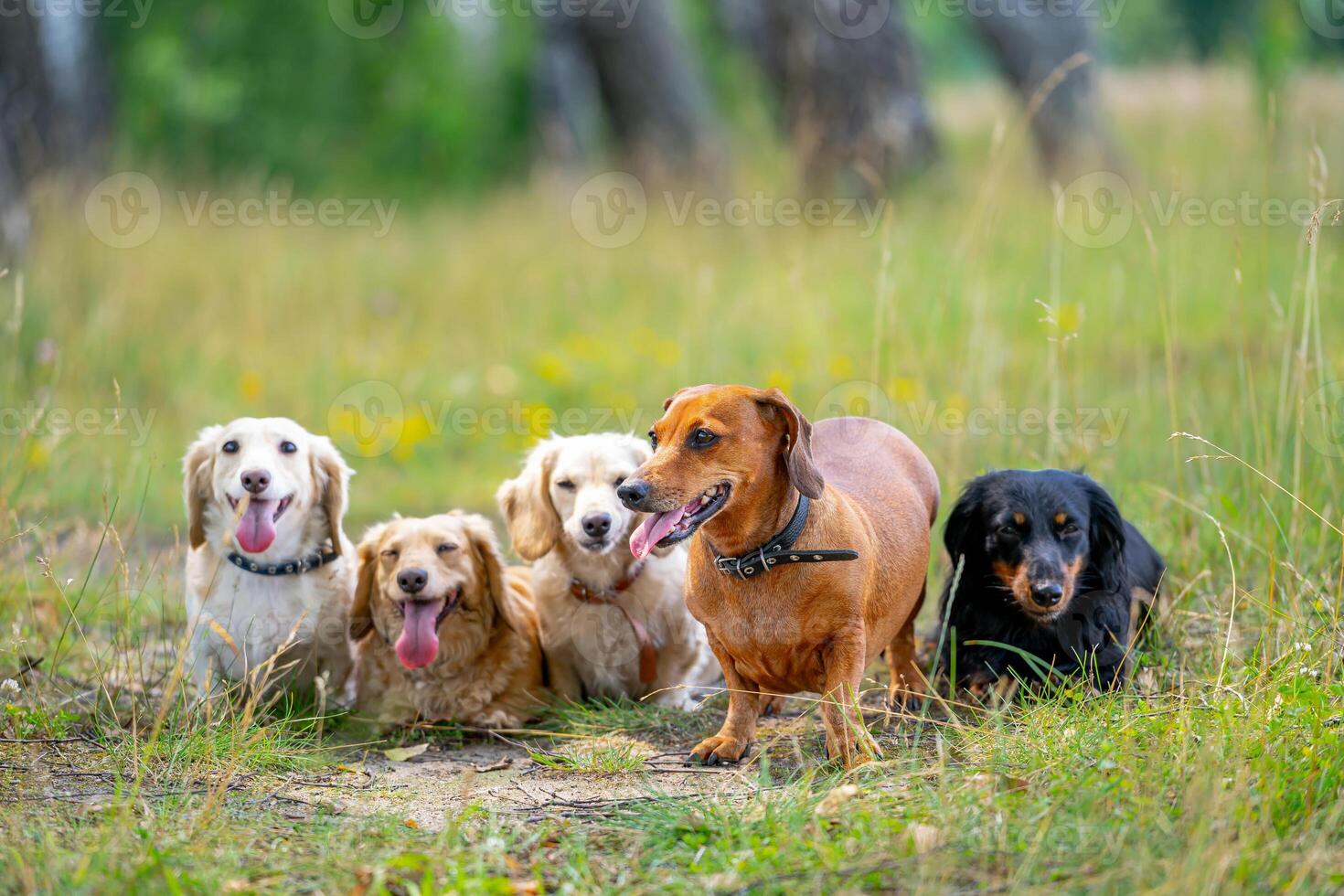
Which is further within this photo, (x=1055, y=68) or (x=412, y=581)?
(x=1055, y=68)

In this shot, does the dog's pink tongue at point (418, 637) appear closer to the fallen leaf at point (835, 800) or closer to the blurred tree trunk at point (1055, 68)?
the fallen leaf at point (835, 800)

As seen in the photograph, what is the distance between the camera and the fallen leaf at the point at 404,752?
3.73 meters

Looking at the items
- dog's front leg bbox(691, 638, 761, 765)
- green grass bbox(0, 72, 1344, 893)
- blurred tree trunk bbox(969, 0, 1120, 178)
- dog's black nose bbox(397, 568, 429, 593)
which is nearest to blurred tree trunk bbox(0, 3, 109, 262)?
green grass bbox(0, 72, 1344, 893)

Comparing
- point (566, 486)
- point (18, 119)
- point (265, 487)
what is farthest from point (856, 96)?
point (265, 487)

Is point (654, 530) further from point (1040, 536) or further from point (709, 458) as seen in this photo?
point (1040, 536)

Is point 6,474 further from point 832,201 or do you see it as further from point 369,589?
point 832,201

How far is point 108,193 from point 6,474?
5555 millimetres

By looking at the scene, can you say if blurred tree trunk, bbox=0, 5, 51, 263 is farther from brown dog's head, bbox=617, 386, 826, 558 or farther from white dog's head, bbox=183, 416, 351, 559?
brown dog's head, bbox=617, 386, 826, 558

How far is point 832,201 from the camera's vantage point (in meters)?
9.23

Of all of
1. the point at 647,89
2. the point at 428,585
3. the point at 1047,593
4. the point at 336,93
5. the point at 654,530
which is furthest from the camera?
the point at 336,93

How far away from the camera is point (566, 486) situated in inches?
163

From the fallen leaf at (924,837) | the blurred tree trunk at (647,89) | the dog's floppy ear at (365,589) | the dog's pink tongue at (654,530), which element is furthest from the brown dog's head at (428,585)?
the blurred tree trunk at (647,89)

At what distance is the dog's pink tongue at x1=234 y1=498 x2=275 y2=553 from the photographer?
3.79 meters

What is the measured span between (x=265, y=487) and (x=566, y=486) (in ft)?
3.00
